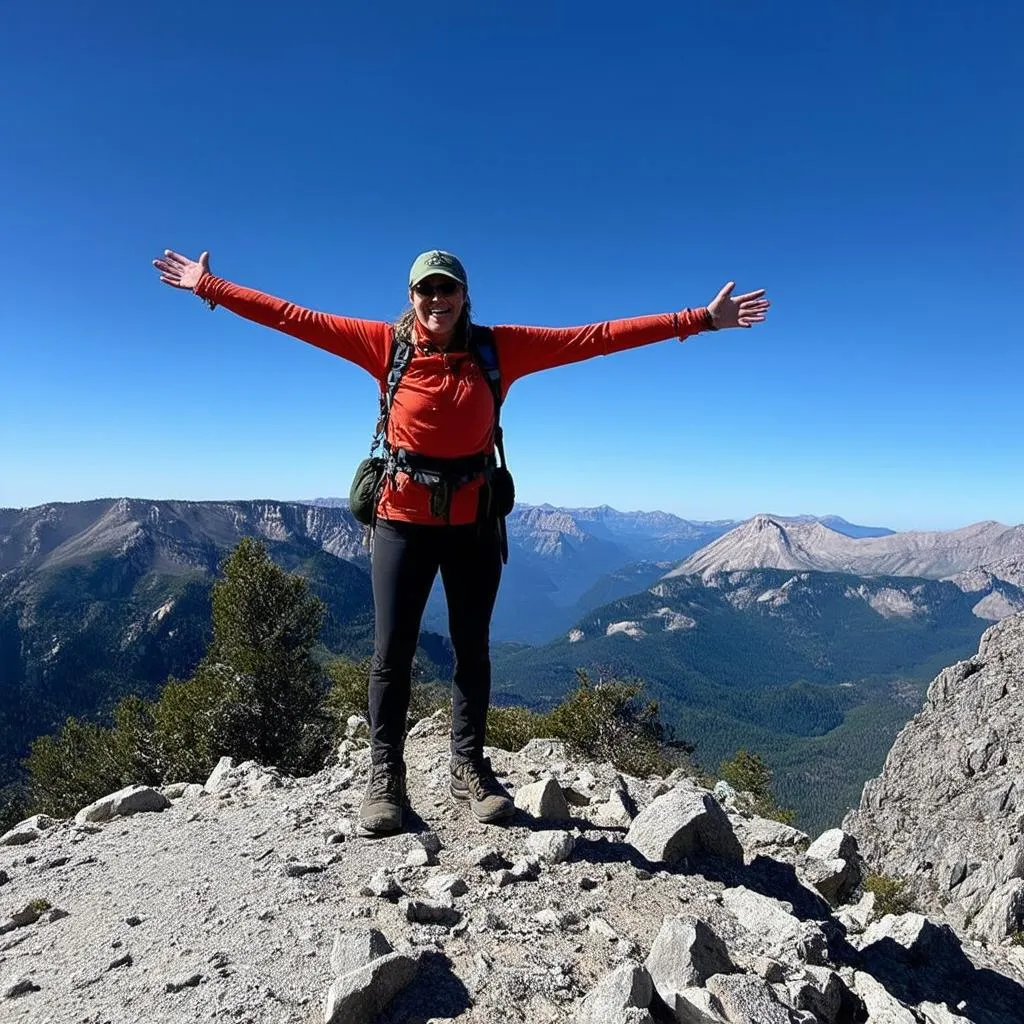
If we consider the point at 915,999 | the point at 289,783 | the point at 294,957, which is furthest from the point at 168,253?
the point at 915,999

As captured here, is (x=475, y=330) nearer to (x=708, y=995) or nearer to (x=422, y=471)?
(x=422, y=471)

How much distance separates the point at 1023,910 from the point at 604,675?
23886 mm

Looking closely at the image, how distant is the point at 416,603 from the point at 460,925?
252cm

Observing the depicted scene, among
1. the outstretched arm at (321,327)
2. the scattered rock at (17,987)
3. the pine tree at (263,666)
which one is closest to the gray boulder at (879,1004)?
the scattered rock at (17,987)

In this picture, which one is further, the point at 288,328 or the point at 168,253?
the point at 168,253

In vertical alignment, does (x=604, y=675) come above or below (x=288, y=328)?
below

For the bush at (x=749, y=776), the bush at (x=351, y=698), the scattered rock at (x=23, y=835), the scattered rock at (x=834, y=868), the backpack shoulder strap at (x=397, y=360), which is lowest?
the bush at (x=749, y=776)

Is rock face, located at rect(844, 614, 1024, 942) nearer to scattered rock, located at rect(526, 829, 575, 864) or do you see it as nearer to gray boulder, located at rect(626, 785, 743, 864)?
gray boulder, located at rect(626, 785, 743, 864)

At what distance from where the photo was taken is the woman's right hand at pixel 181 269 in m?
5.91

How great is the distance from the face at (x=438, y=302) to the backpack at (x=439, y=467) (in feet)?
0.89

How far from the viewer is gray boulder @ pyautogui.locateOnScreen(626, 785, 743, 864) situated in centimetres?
584

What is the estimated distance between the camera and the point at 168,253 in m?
6.11

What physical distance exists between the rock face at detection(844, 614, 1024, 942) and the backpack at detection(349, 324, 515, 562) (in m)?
10.5

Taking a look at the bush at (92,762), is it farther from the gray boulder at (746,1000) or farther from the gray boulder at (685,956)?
the gray boulder at (746,1000)
